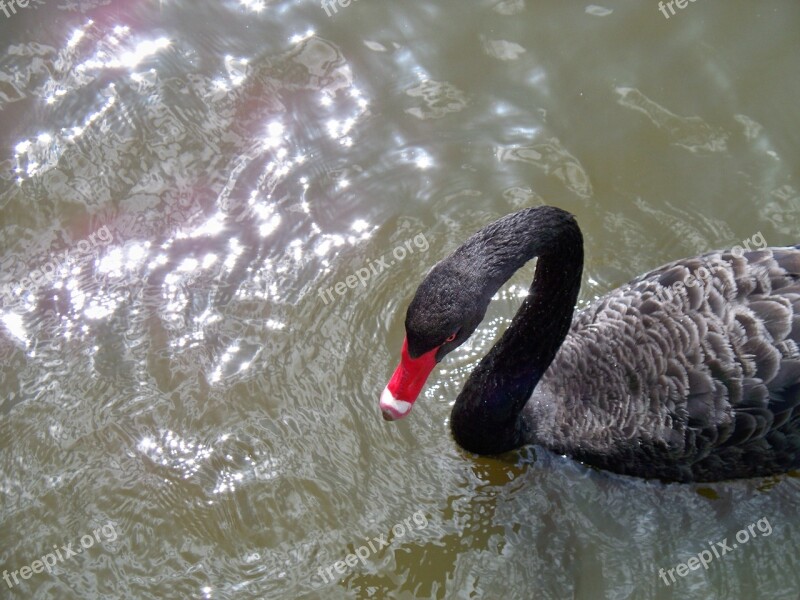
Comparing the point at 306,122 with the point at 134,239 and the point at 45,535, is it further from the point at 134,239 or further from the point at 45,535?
the point at 45,535

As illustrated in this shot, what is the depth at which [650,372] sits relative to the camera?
448cm

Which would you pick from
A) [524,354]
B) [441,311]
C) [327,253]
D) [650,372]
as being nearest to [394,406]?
[441,311]

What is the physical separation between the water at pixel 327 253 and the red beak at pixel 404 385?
2.80 ft

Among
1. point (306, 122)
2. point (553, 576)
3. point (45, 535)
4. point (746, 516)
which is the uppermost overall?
point (306, 122)

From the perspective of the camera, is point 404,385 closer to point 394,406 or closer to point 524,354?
point 394,406

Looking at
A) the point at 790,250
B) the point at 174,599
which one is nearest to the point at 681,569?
the point at 790,250

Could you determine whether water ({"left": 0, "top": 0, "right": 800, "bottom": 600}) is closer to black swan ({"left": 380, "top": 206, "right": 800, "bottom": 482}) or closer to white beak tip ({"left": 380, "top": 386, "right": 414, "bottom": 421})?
black swan ({"left": 380, "top": 206, "right": 800, "bottom": 482})

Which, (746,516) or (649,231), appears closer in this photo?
(746,516)

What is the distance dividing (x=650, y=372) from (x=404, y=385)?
131 cm

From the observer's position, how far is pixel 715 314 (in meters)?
4.44

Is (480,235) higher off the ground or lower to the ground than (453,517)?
higher

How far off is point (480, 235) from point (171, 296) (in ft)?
7.47

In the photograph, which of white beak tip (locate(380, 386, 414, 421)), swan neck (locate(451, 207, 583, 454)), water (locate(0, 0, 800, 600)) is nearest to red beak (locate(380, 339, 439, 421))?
white beak tip (locate(380, 386, 414, 421))

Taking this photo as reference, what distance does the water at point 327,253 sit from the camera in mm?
4547
